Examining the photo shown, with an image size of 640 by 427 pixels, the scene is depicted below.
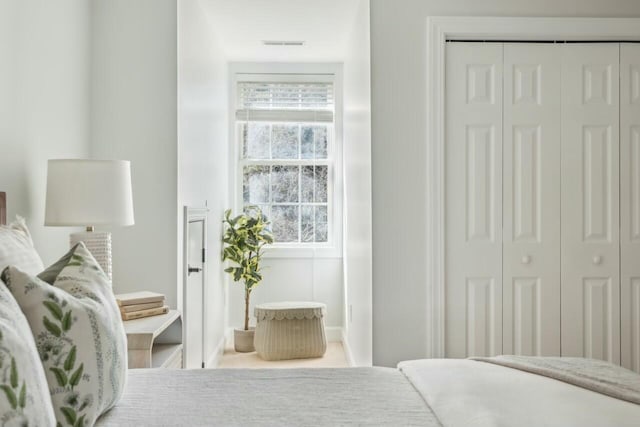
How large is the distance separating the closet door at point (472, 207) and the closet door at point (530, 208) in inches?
2.2

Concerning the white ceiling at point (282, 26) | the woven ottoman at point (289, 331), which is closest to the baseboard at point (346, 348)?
the woven ottoman at point (289, 331)

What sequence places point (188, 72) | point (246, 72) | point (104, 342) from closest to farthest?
point (104, 342)
point (188, 72)
point (246, 72)

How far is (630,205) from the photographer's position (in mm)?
3297

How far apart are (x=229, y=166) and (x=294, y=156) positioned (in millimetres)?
642

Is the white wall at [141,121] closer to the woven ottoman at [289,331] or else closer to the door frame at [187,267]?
the door frame at [187,267]

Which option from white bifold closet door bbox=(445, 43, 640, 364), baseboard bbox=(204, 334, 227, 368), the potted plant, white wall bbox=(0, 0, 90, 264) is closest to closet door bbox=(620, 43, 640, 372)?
white bifold closet door bbox=(445, 43, 640, 364)

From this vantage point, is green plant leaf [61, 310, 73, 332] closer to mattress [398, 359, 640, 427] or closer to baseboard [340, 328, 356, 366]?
mattress [398, 359, 640, 427]

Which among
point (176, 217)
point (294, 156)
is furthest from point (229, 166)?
point (176, 217)

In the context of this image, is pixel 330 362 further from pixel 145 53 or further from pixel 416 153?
pixel 145 53

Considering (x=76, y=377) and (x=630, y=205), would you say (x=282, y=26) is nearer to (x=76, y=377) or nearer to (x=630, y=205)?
(x=630, y=205)

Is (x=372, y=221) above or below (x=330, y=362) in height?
above

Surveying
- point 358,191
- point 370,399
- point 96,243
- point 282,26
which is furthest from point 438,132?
point 370,399

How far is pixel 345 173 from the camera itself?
5.00 m

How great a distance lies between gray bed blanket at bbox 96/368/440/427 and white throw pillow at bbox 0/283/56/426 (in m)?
0.33
